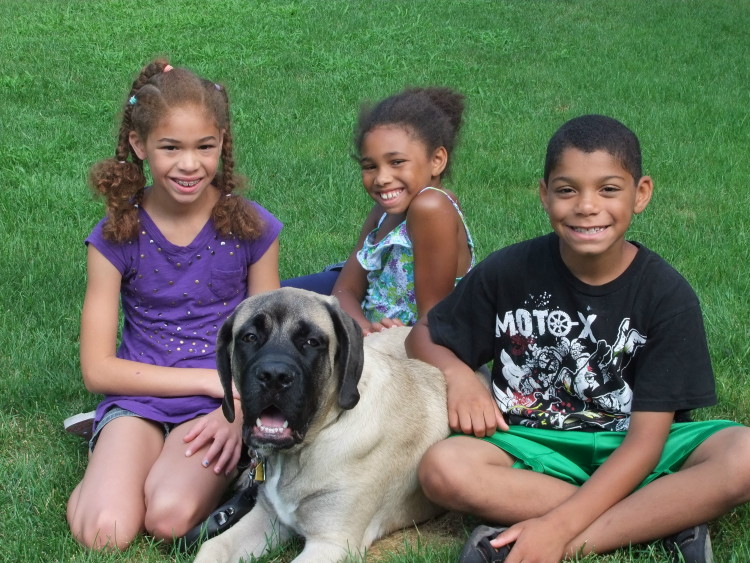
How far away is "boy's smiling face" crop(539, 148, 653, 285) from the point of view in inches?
138

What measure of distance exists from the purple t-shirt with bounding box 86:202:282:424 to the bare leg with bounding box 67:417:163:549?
0.69ft

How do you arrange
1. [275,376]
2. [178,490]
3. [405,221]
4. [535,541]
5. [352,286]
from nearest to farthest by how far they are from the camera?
1. [275,376]
2. [535,541]
3. [178,490]
4. [405,221]
5. [352,286]

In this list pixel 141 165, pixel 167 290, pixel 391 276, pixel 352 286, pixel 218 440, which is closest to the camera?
pixel 218 440

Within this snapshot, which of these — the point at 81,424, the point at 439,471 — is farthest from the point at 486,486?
the point at 81,424

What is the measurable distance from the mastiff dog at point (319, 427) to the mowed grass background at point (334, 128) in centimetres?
20

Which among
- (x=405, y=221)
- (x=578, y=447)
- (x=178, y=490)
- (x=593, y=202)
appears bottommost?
(x=178, y=490)

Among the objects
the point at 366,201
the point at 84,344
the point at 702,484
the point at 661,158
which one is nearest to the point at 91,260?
the point at 84,344

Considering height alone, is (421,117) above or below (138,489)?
above

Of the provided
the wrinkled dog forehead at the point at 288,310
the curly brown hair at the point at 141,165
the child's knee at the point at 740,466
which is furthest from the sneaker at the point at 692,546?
the curly brown hair at the point at 141,165

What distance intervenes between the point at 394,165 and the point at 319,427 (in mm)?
1743

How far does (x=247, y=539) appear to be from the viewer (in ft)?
12.0

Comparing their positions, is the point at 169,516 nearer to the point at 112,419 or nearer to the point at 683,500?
the point at 112,419

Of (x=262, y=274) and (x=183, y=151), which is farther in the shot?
(x=262, y=274)

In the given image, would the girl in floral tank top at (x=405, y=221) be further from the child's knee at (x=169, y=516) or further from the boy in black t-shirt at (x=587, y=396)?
the child's knee at (x=169, y=516)
